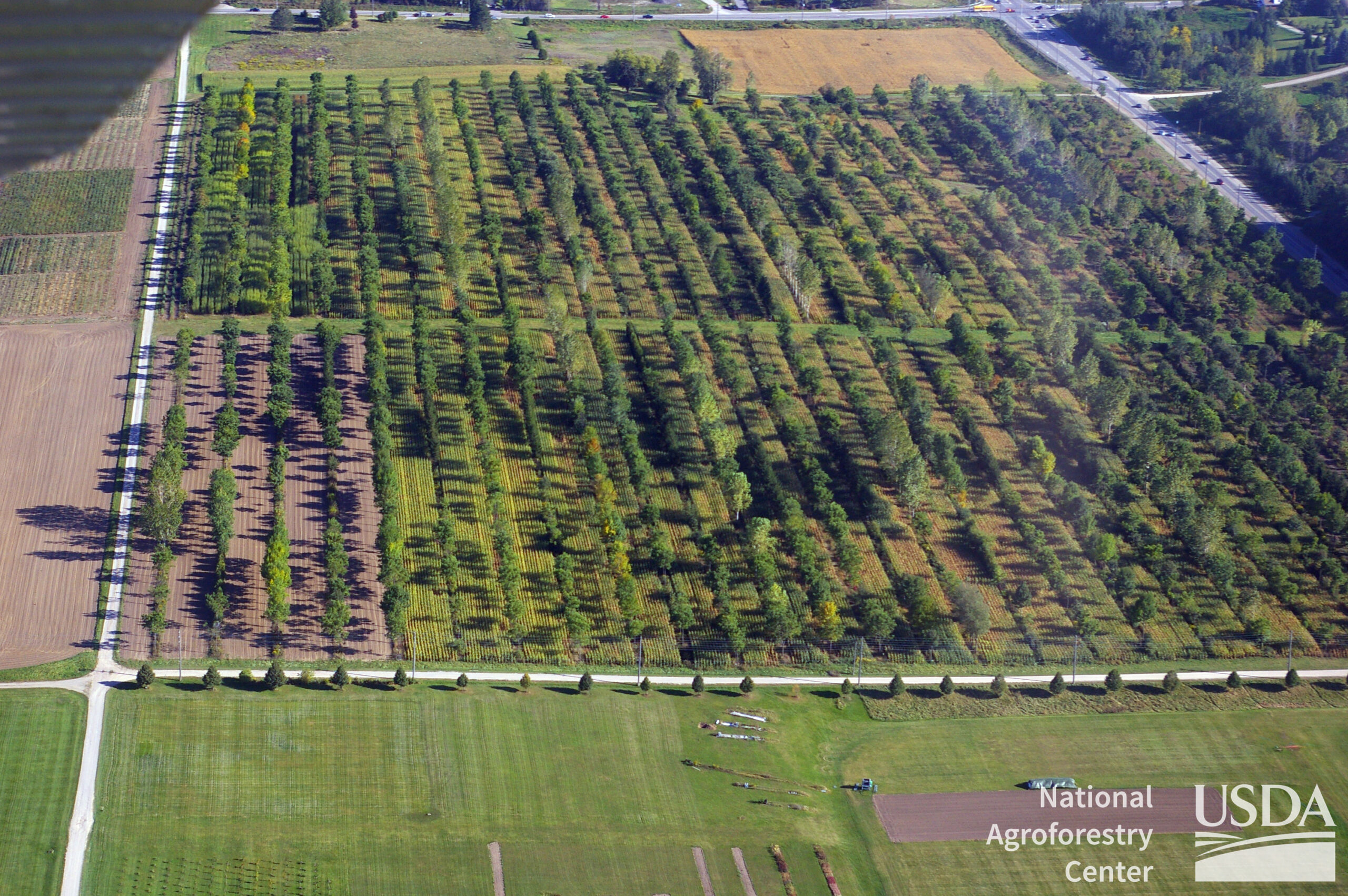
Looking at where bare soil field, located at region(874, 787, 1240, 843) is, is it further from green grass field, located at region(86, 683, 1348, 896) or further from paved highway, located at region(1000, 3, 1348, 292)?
paved highway, located at region(1000, 3, 1348, 292)

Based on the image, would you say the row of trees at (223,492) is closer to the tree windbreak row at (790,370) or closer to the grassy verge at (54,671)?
the grassy verge at (54,671)

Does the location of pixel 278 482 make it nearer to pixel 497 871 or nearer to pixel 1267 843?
pixel 497 871

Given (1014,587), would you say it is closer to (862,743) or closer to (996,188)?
(862,743)

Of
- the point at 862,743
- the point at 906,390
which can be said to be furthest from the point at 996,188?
the point at 862,743

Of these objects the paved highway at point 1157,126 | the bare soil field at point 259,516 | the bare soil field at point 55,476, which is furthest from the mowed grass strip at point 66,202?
the paved highway at point 1157,126

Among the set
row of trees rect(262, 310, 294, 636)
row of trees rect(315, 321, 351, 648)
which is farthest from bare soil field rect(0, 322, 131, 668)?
row of trees rect(315, 321, 351, 648)
